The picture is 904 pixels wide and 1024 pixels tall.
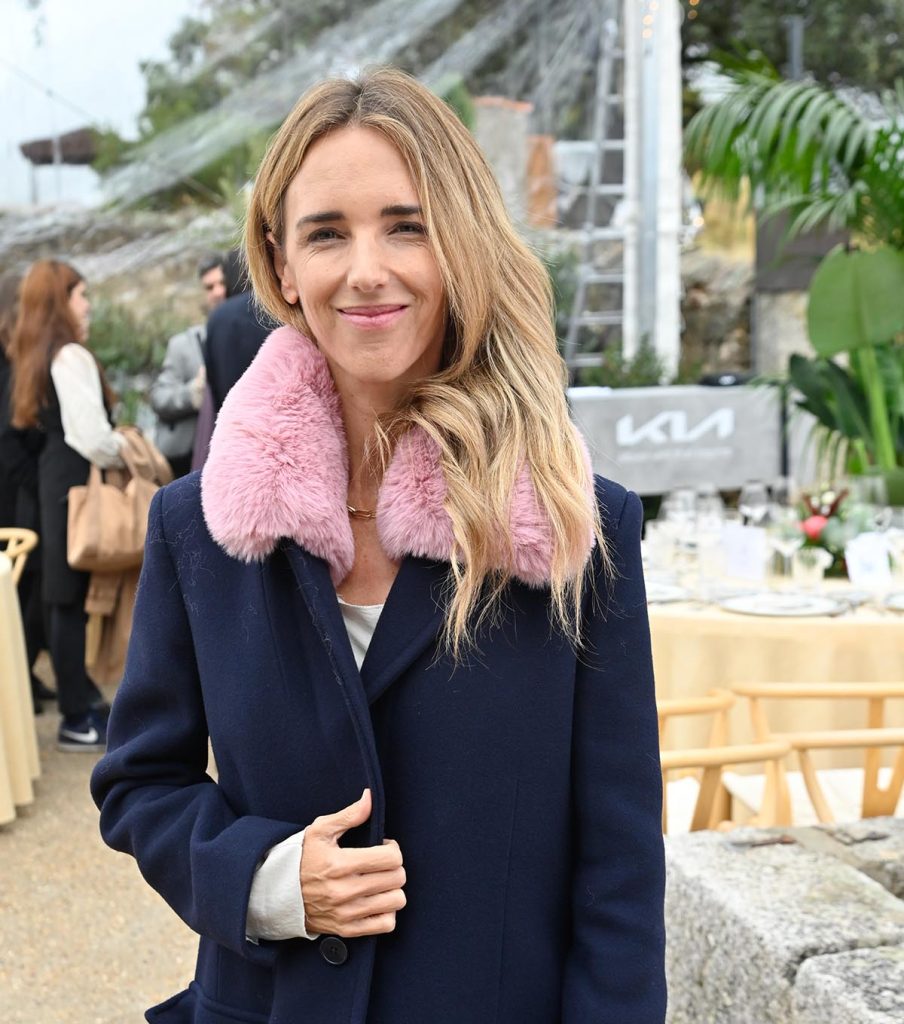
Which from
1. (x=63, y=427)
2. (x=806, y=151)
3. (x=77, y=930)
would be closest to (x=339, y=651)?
(x=77, y=930)

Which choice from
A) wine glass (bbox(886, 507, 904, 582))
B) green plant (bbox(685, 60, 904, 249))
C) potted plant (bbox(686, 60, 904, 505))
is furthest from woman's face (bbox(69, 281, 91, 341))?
green plant (bbox(685, 60, 904, 249))

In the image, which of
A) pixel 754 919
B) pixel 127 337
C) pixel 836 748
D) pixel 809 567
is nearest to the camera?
pixel 754 919

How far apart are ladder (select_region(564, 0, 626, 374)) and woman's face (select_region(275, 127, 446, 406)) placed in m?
9.39

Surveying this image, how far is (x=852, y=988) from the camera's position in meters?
1.74

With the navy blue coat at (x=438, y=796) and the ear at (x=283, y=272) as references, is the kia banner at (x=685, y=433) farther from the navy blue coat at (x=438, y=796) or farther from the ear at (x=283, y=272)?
the navy blue coat at (x=438, y=796)

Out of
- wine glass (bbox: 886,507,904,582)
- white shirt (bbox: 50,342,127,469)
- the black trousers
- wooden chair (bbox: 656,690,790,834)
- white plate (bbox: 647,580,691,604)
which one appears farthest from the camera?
the black trousers

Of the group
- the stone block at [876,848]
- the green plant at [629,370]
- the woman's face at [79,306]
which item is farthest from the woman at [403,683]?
the green plant at [629,370]

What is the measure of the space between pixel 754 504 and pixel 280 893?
11.4 ft

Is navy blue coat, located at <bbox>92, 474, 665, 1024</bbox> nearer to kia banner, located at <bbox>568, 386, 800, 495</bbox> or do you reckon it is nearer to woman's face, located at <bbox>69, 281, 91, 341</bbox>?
woman's face, located at <bbox>69, 281, 91, 341</bbox>

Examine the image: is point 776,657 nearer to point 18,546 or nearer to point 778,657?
point 778,657

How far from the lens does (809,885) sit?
6.79 ft

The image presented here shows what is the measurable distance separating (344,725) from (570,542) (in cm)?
26

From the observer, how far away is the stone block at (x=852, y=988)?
167 cm

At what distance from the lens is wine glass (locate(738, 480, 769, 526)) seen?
14.0ft
